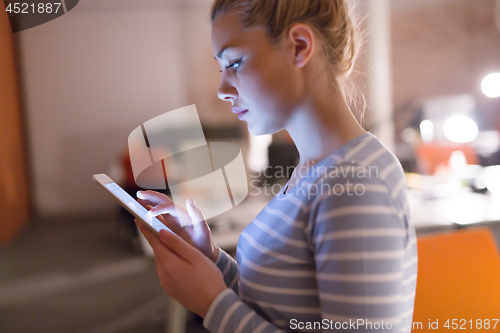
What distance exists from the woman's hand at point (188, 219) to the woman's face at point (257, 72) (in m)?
0.22

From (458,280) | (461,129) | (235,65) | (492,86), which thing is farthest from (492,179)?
(235,65)

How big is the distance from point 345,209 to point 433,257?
574mm

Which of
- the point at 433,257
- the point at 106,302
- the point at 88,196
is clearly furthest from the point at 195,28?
the point at 433,257

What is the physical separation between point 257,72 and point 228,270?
371 mm

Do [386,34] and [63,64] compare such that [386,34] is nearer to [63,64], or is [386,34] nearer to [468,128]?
[468,128]

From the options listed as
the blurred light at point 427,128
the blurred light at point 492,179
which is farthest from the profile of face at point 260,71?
the blurred light at point 427,128

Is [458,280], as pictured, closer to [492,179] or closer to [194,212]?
[194,212]

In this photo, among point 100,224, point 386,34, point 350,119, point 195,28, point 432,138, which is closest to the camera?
point 350,119

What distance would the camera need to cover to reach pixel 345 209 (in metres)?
0.40

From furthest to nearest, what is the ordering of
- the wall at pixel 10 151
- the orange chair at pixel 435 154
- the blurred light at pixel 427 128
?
1. the wall at pixel 10 151
2. the orange chair at pixel 435 154
3. the blurred light at pixel 427 128

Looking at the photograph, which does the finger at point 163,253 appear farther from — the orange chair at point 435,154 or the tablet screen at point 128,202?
the orange chair at point 435,154

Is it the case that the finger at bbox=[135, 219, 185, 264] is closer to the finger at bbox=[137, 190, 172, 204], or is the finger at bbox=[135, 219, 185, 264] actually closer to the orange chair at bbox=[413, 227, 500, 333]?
the finger at bbox=[137, 190, 172, 204]

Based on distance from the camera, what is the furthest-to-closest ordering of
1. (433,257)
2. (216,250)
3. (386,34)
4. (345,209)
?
(386,34)
(433,257)
(216,250)
(345,209)

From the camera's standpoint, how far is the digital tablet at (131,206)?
1.78 ft
